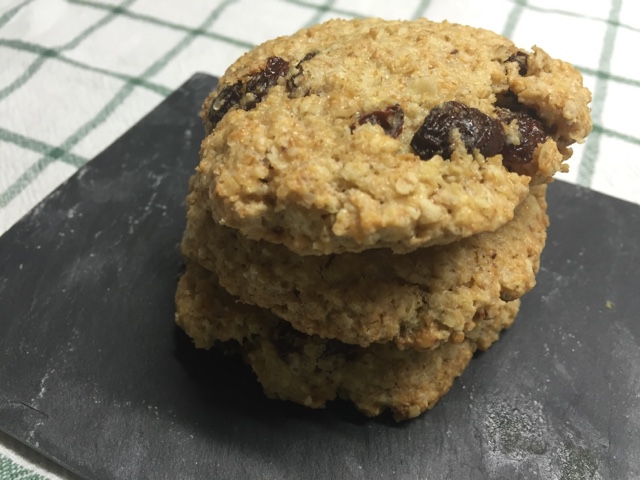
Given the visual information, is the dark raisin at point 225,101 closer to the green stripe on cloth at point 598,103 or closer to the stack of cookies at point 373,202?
the stack of cookies at point 373,202

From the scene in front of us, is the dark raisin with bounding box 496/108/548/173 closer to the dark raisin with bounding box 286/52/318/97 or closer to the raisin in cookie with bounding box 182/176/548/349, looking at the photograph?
the raisin in cookie with bounding box 182/176/548/349

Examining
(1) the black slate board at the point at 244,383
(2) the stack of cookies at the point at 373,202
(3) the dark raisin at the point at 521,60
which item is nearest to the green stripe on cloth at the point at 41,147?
(1) the black slate board at the point at 244,383

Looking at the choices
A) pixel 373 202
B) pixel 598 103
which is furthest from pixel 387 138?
pixel 598 103

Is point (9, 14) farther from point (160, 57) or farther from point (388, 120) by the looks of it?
point (388, 120)

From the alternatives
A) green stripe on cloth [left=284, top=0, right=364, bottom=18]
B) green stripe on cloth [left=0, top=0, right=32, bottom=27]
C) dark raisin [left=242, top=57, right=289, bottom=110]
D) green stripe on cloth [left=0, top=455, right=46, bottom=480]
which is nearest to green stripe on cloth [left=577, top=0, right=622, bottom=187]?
green stripe on cloth [left=284, top=0, right=364, bottom=18]

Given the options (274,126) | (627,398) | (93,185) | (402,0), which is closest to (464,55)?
(274,126)

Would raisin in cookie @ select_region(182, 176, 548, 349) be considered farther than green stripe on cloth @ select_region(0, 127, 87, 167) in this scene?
No

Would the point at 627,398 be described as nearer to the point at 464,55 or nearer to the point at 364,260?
the point at 364,260
